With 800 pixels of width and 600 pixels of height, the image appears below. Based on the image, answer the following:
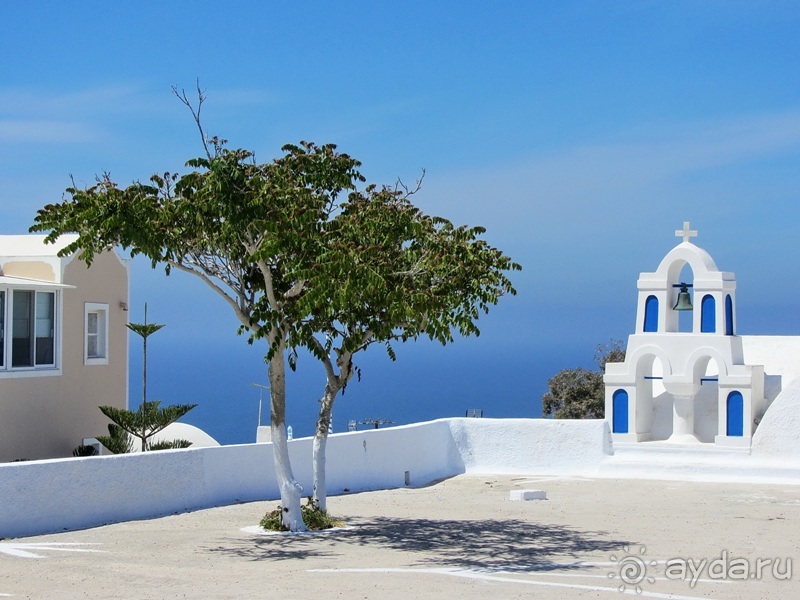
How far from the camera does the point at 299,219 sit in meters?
13.3

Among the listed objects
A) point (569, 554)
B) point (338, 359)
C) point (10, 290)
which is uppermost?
point (10, 290)

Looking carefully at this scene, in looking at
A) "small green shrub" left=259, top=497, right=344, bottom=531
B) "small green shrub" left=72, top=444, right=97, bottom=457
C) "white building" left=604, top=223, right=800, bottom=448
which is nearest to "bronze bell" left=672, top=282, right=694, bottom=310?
"white building" left=604, top=223, right=800, bottom=448

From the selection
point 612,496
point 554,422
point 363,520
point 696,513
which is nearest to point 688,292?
point 554,422

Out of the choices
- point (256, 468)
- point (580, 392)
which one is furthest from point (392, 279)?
point (580, 392)

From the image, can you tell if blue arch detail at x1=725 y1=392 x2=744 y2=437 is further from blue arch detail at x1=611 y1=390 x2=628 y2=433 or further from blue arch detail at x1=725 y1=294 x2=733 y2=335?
blue arch detail at x1=611 y1=390 x2=628 y2=433

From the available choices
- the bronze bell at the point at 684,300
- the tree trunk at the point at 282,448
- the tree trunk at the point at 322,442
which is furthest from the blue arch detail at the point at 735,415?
the tree trunk at the point at 282,448

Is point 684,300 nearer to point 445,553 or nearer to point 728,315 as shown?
point 728,315

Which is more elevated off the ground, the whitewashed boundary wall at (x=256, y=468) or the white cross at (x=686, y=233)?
the white cross at (x=686, y=233)

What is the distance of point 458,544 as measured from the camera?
1417cm

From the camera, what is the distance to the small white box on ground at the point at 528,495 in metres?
19.5

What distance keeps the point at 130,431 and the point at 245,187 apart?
9862 millimetres

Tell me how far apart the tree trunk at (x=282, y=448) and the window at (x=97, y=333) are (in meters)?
9.14

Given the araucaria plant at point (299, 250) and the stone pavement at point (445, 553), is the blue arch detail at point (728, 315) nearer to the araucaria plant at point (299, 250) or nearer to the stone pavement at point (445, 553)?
the stone pavement at point (445, 553)

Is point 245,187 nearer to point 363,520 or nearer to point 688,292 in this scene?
point 363,520
